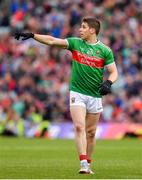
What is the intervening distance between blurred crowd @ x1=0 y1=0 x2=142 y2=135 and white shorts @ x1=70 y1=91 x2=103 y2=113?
1588 centimetres

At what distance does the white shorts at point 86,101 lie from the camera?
14742 mm

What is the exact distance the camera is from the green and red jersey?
14.8m

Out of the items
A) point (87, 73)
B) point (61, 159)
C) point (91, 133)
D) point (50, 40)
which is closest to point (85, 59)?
point (87, 73)

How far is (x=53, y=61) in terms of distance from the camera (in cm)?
3409

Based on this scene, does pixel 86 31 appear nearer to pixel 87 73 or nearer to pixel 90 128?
pixel 87 73

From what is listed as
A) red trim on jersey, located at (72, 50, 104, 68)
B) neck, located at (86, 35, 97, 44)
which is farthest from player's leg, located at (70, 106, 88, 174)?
neck, located at (86, 35, 97, 44)

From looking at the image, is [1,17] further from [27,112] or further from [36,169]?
[36,169]

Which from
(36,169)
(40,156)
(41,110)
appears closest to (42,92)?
(41,110)

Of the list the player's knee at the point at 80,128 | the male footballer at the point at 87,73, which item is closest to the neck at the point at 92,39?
the male footballer at the point at 87,73

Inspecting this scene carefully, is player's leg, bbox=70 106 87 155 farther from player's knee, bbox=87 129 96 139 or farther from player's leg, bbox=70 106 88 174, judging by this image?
player's knee, bbox=87 129 96 139

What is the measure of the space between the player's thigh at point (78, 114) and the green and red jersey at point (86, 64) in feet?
1.04

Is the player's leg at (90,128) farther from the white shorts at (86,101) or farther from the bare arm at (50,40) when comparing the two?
the bare arm at (50,40)

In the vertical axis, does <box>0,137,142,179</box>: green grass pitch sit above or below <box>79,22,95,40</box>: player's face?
below

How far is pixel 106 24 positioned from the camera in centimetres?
3516
